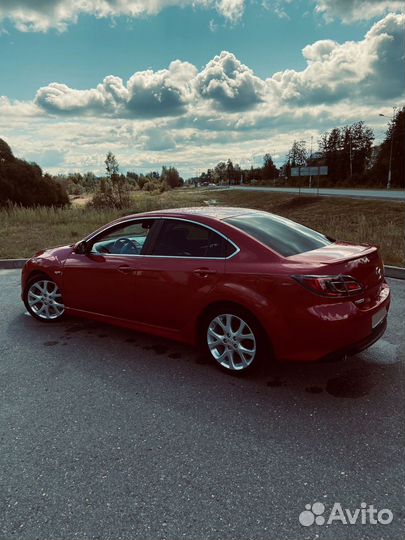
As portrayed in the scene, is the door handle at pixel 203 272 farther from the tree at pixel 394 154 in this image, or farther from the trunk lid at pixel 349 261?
the tree at pixel 394 154

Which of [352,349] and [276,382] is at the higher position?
[352,349]

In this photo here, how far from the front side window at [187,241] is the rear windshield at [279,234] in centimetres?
25

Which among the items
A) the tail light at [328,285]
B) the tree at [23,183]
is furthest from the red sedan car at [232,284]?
the tree at [23,183]

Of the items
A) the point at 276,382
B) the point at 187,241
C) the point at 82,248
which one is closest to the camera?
the point at 276,382

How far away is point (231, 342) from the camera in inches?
149

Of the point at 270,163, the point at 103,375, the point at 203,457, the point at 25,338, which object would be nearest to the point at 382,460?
the point at 203,457

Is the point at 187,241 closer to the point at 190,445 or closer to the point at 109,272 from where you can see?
the point at 109,272

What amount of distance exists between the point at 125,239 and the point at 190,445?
2622 millimetres

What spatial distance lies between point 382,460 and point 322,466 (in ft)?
1.32

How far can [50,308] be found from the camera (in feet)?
17.7

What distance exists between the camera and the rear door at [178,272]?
3.88m

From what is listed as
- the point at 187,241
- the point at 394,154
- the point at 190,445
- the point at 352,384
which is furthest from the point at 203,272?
the point at 394,154

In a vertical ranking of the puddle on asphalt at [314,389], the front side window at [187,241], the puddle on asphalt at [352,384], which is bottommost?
the puddle on asphalt at [352,384]

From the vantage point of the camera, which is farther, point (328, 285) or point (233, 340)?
point (233, 340)
